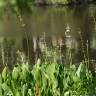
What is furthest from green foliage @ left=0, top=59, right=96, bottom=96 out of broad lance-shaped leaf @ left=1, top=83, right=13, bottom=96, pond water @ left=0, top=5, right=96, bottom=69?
pond water @ left=0, top=5, right=96, bottom=69

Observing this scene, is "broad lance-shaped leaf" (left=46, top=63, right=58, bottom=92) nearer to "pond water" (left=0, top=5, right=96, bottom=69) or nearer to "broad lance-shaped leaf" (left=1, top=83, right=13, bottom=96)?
"broad lance-shaped leaf" (left=1, top=83, right=13, bottom=96)

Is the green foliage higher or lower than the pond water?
higher

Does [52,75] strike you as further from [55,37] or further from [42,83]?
[55,37]

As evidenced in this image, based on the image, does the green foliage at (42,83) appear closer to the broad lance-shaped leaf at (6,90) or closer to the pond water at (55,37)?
the broad lance-shaped leaf at (6,90)

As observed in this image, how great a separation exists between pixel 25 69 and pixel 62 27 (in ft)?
79.0

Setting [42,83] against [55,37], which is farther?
[55,37]

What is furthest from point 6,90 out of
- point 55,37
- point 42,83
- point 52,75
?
point 55,37

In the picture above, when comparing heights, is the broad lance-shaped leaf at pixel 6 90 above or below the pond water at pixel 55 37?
above

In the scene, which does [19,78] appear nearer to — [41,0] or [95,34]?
[95,34]

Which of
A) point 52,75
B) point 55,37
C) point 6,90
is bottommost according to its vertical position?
point 55,37

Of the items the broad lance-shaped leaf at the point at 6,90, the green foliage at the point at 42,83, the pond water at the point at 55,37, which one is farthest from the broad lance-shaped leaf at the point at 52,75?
the pond water at the point at 55,37

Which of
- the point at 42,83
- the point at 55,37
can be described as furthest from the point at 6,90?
the point at 55,37

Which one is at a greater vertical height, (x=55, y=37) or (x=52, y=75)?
(x=52, y=75)

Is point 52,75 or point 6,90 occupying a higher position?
point 52,75
